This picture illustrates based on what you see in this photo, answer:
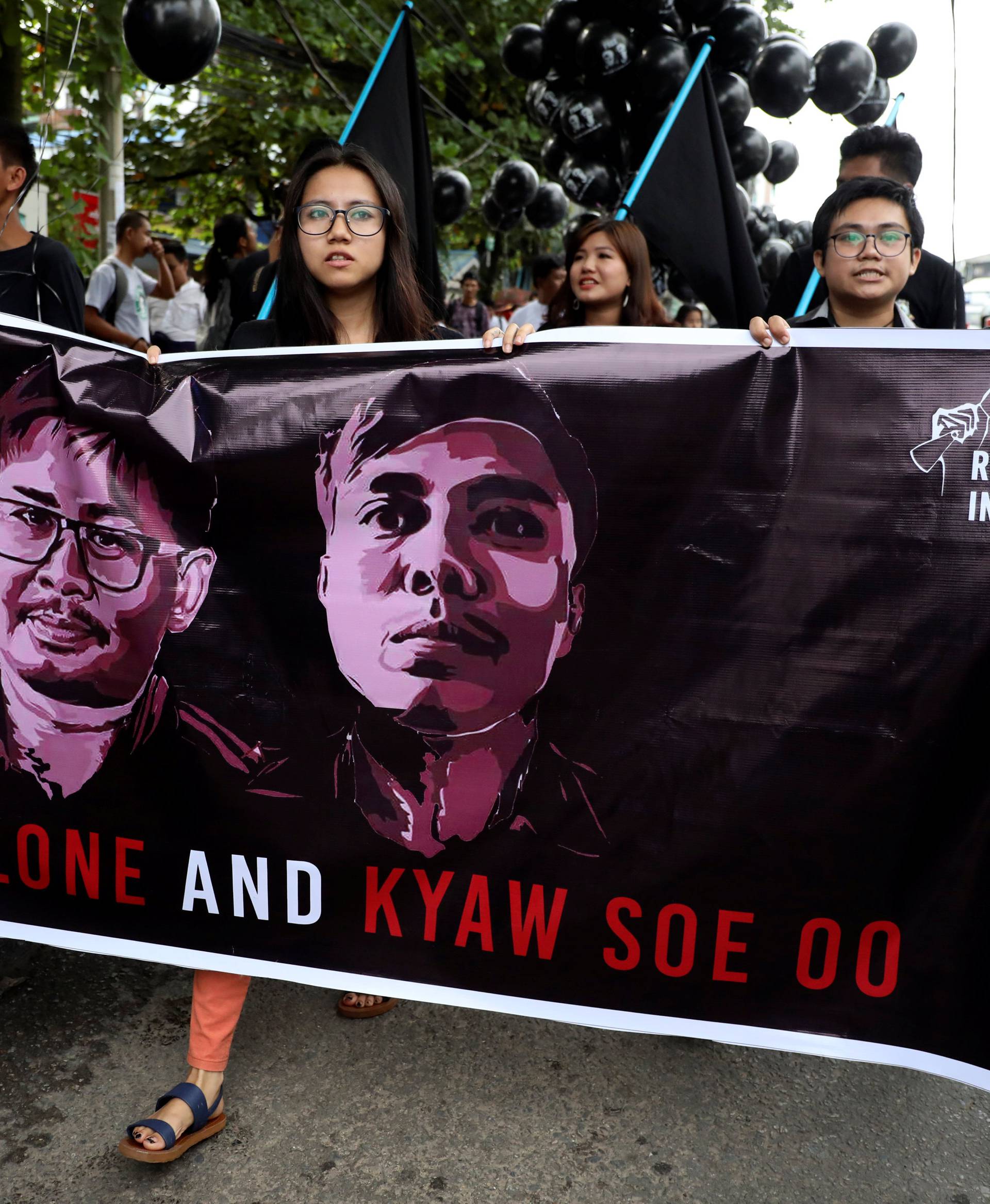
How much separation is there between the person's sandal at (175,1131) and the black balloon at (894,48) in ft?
27.9

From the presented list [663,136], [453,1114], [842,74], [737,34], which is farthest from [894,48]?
[453,1114]

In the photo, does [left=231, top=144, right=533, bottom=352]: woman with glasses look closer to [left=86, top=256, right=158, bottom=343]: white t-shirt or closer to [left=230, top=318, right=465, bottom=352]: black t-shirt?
[left=230, top=318, right=465, bottom=352]: black t-shirt

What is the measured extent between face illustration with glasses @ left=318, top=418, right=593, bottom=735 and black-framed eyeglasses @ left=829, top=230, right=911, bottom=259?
1.12 meters

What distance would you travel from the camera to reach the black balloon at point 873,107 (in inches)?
325

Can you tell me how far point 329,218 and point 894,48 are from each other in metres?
7.33

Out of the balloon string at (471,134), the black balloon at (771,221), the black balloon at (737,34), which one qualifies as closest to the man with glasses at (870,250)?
the black balloon at (737,34)

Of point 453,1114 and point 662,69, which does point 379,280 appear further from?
point 662,69

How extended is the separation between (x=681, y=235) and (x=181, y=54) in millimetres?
2418

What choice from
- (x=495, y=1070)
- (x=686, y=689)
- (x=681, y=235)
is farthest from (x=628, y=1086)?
(x=681, y=235)

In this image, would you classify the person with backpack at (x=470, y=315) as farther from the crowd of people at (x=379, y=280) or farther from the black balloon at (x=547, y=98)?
the crowd of people at (x=379, y=280)

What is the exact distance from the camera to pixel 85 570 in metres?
2.34

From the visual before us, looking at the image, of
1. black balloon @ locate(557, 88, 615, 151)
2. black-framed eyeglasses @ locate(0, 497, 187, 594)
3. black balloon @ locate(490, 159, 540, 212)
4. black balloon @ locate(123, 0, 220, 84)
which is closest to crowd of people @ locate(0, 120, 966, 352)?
black-framed eyeglasses @ locate(0, 497, 187, 594)

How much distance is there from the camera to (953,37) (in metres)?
3.83

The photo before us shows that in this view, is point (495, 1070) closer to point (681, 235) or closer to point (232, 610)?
point (232, 610)
